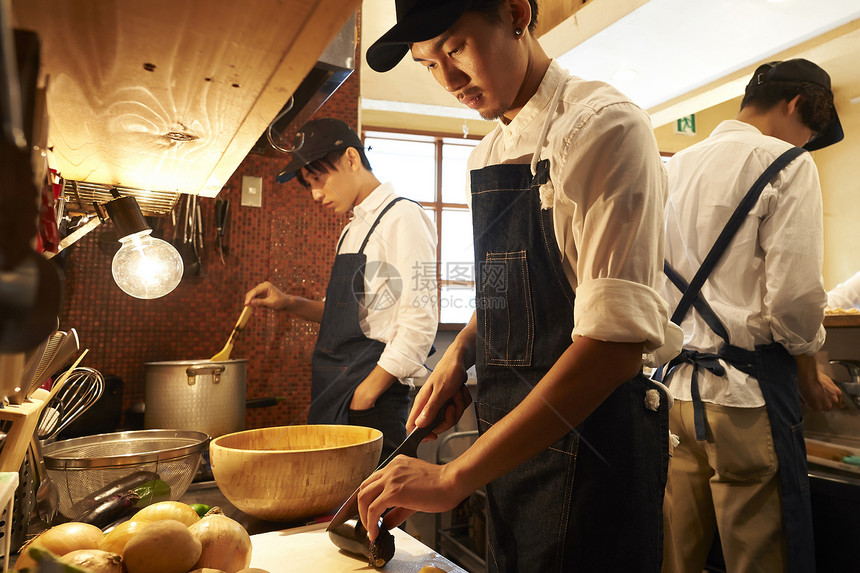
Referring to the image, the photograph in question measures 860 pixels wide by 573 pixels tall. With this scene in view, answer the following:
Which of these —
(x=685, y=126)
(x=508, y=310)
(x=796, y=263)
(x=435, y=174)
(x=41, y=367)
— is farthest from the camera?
(x=685, y=126)

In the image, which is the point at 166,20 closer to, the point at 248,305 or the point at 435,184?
the point at 248,305

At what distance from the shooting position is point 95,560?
54 cm

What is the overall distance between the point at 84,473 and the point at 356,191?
4.83ft

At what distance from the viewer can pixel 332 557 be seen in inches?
32.0

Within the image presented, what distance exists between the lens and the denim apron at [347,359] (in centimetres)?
199

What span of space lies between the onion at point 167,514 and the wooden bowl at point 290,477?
0.15 metres

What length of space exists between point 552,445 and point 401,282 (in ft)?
3.92

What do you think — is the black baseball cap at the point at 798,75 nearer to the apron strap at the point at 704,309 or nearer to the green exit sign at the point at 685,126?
the apron strap at the point at 704,309

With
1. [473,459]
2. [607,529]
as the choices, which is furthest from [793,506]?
[473,459]

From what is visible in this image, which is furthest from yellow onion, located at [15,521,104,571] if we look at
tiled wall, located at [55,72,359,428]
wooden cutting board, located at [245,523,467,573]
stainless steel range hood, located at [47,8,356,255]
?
tiled wall, located at [55,72,359,428]

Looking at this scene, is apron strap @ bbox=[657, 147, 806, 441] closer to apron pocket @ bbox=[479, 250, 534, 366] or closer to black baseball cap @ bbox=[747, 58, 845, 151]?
black baseball cap @ bbox=[747, 58, 845, 151]

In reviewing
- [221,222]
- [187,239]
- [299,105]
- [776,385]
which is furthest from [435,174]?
[776,385]

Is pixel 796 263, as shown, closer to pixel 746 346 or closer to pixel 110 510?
pixel 746 346

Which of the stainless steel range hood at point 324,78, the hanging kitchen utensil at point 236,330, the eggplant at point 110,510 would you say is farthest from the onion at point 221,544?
the hanging kitchen utensil at point 236,330
